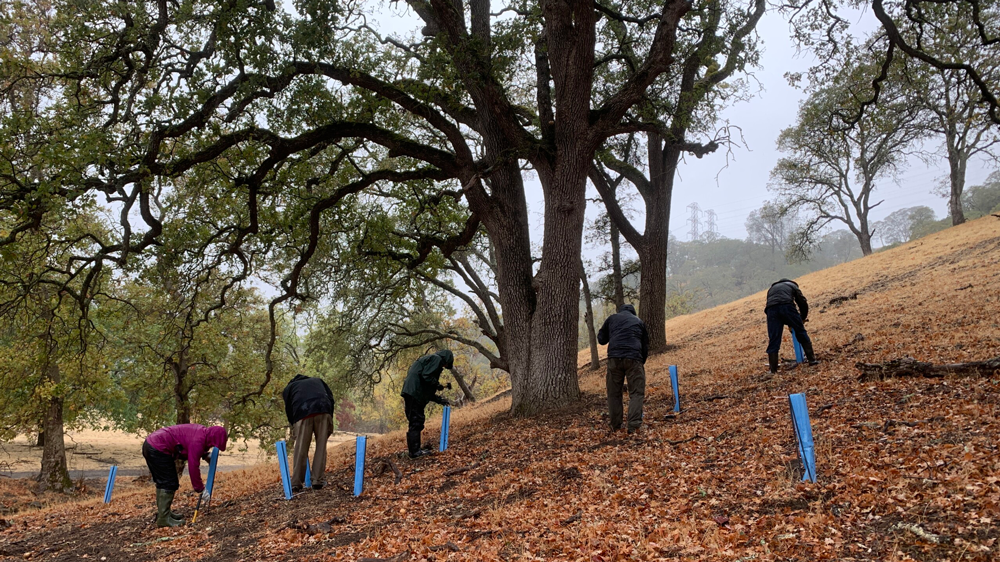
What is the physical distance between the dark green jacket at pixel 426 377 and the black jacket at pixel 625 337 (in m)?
2.45

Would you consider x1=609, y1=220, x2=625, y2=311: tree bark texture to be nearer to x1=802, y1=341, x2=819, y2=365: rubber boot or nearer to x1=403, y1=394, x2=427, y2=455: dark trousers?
x1=802, y1=341, x2=819, y2=365: rubber boot

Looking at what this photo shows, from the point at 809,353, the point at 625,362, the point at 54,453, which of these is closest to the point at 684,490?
the point at 625,362

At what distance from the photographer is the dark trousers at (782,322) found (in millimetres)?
9336

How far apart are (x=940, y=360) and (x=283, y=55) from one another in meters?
10.3

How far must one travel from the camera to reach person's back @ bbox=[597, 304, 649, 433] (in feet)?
25.5

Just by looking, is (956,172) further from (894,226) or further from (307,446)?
(894,226)

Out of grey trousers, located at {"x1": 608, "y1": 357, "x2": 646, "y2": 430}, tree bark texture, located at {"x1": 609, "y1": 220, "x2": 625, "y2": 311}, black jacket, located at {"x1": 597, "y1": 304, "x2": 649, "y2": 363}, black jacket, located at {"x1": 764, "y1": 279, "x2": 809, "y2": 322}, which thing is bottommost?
grey trousers, located at {"x1": 608, "y1": 357, "x2": 646, "y2": 430}

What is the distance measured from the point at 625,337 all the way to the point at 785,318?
338 cm

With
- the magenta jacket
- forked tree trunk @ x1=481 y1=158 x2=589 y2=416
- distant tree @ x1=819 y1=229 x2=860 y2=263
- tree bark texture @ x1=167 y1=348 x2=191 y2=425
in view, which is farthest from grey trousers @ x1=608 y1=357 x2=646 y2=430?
distant tree @ x1=819 y1=229 x2=860 y2=263

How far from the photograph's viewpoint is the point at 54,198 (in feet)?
23.8

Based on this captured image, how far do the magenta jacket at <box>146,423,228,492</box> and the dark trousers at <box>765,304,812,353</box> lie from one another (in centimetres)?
867

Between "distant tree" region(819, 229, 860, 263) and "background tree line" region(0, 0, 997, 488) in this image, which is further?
"distant tree" region(819, 229, 860, 263)

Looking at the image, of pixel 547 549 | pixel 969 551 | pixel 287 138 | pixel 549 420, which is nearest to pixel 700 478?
pixel 547 549

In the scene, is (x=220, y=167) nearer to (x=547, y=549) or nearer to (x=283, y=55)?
(x=283, y=55)
